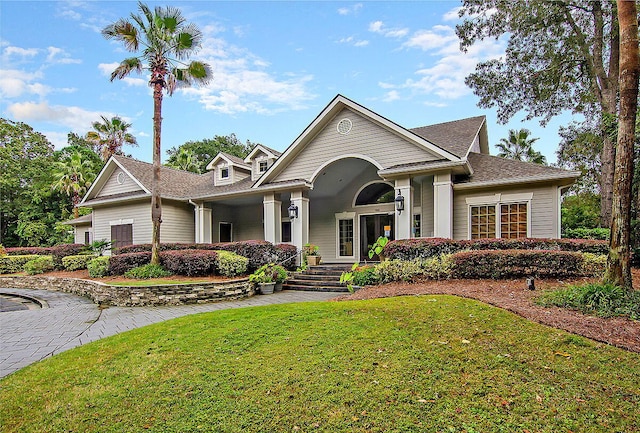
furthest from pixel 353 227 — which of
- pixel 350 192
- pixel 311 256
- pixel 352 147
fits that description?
pixel 352 147

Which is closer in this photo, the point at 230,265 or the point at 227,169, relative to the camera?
the point at 230,265

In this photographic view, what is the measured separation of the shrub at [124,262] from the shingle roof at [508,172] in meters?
11.7

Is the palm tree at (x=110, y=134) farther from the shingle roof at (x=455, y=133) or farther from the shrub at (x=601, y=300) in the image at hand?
the shrub at (x=601, y=300)

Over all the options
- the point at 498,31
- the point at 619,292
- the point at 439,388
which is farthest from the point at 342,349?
the point at 498,31

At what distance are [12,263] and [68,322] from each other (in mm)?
13700

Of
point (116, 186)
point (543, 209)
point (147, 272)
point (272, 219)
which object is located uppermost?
point (116, 186)

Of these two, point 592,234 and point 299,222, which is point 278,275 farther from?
point 592,234

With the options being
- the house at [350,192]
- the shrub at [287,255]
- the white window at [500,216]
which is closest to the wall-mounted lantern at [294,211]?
the house at [350,192]

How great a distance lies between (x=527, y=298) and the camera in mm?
6062

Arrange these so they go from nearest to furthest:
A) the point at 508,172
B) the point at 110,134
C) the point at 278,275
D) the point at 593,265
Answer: the point at 593,265 < the point at 278,275 < the point at 508,172 < the point at 110,134

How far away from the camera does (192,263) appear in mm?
11328

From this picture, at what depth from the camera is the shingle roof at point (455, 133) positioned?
11.8 metres

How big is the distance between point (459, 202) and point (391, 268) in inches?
163

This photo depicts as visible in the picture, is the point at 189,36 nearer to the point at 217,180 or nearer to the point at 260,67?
the point at 260,67
